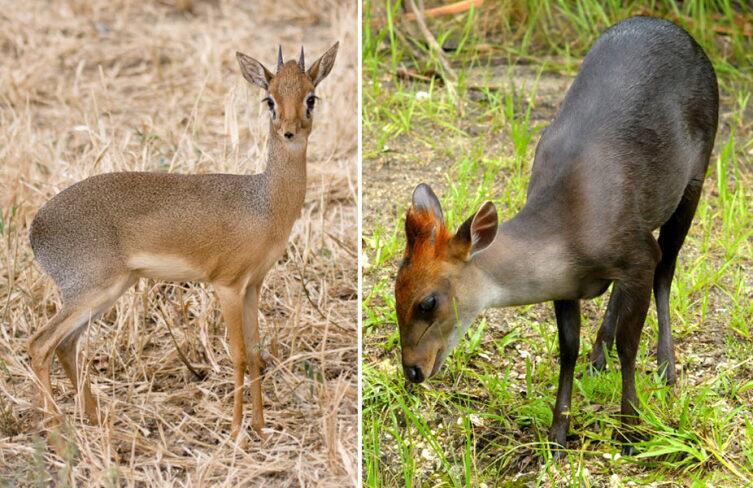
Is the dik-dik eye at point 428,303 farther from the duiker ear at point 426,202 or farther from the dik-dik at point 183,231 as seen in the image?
the dik-dik at point 183,231

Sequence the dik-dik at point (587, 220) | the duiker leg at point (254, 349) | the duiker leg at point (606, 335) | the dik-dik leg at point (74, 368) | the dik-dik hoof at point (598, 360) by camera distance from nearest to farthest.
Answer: the dik-dik at point (587, 220)
the dik-dik leg at point (74, 368)
the duiker leg at point (254, 349)
the duiker leg at point (606, 335)
the dik-dik hoof at point (598, 360)

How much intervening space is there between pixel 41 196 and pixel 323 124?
1.75 metres

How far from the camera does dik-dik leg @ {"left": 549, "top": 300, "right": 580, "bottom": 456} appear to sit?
4609 millimetres

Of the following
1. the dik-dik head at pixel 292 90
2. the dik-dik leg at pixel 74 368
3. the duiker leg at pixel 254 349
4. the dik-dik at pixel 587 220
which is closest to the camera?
the dik-dik head at pixel 292 90

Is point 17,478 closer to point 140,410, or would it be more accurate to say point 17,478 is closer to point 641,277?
point 140,410

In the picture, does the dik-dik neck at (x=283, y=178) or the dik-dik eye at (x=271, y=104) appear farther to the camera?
the dik-dik neck at (x=283, y=178)

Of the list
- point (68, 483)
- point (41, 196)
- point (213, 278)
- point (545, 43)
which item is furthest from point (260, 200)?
point (545, 43)

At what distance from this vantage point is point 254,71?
167 inches

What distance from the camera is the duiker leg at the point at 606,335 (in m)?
5.00

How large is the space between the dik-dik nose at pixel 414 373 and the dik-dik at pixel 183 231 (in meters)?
0.57

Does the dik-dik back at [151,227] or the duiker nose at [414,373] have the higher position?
the dik-dik back at [151,227]

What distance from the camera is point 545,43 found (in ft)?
27.1

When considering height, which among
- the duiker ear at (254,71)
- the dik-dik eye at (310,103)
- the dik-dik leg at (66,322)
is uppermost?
the duiker ear at (254,71)

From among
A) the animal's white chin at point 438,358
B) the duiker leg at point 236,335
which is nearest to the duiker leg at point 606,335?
the animal's white chin at point 438,358
